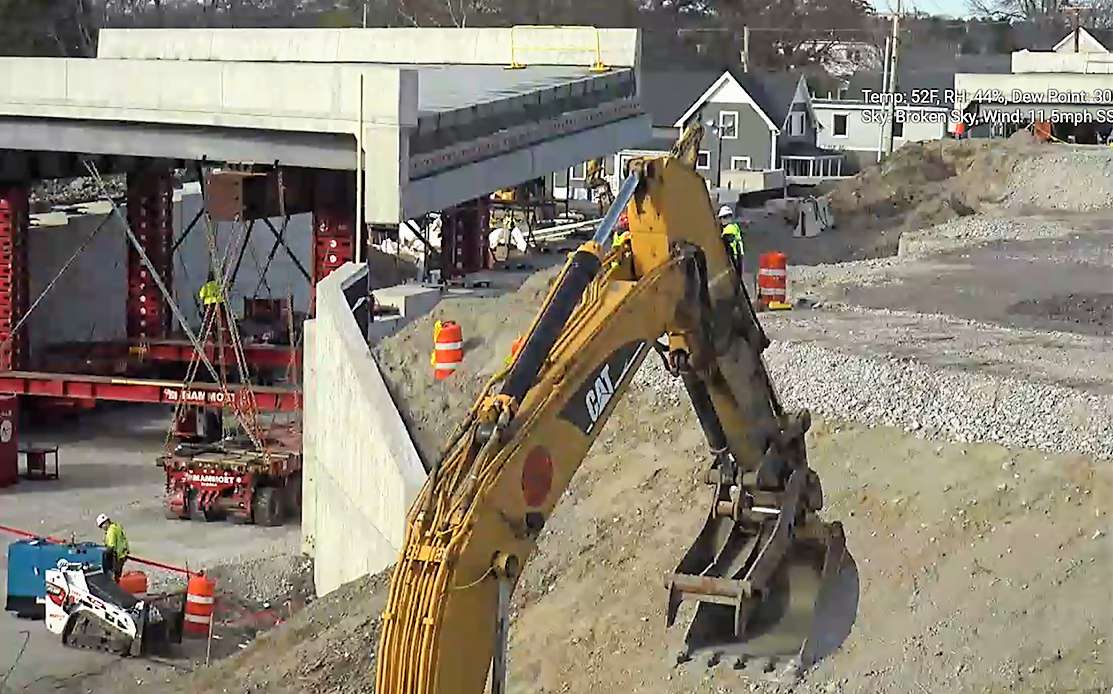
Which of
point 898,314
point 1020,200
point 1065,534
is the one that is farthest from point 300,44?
point 1065,534

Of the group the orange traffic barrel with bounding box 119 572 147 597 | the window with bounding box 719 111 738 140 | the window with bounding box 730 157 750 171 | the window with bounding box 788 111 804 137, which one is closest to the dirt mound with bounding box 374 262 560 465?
the orange traffic barrel with bounding box 119 572 147 597

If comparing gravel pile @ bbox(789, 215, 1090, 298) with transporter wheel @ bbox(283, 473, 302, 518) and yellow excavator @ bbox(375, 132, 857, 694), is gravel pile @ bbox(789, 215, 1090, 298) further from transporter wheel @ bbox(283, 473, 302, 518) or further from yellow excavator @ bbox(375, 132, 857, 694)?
yellow excavator @ bbox(375, 132, 857, 694)

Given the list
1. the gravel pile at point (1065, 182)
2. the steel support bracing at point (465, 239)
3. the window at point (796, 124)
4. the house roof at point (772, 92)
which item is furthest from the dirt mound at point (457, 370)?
the window at point (796, 124)

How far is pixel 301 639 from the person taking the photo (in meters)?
16.6

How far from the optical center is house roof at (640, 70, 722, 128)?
228 feet

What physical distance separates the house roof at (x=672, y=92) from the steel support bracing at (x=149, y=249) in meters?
36.5

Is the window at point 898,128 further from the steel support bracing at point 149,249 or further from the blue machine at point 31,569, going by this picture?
the blue machine at point 31,569

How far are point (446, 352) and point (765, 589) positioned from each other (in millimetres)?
9861

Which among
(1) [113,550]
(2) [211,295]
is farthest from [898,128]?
(1) [113,550]

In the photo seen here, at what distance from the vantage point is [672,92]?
7056 centimetres

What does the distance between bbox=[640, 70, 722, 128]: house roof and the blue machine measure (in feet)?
163

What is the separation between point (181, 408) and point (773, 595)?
18795 mm

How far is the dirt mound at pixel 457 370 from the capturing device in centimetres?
2023

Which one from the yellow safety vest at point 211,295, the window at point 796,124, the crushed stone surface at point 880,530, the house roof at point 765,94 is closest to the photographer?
the crushed stone surface at point 880,530
